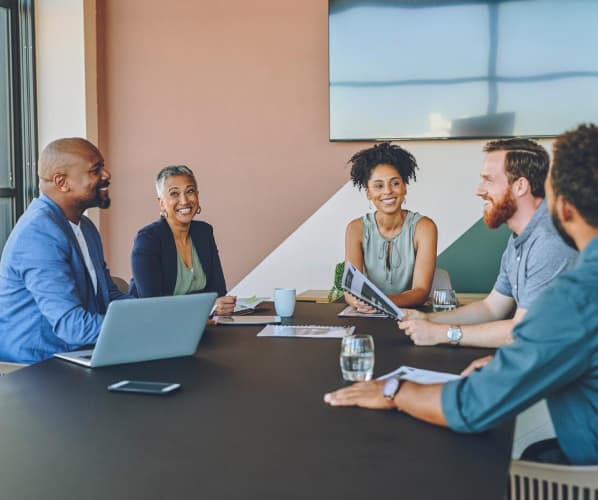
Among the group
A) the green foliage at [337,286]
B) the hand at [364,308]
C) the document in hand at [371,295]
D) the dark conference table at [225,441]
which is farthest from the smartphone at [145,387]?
the green foliage at [337,286]

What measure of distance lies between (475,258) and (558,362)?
291 centimetres

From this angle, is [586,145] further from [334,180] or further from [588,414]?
[334,180]

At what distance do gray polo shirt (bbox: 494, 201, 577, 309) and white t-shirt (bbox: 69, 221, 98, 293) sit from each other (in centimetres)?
137

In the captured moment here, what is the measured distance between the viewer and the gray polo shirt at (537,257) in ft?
6.67

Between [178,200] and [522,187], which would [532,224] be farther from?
[178,200]

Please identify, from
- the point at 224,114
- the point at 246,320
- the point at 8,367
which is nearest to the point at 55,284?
the point at 8,367

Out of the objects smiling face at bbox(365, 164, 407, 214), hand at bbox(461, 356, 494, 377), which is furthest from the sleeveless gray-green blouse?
hand at bbox(461, 356, 494, 377)

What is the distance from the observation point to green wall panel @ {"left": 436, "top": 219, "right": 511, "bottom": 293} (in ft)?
13.2

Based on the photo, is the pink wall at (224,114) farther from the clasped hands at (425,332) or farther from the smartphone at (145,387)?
the smartphone at (145,387)

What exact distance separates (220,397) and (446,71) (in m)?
2.97

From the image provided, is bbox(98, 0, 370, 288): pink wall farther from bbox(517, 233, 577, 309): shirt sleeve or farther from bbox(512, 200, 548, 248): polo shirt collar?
bbox(517, 233, 577, 309): shirt sleeve

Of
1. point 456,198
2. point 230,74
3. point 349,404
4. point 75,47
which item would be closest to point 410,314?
point 349,404

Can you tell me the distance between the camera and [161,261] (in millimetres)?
3018

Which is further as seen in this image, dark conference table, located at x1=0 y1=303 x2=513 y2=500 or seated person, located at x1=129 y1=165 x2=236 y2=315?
seated person, located at x1=129 y1=165 x2=236 y2=315
